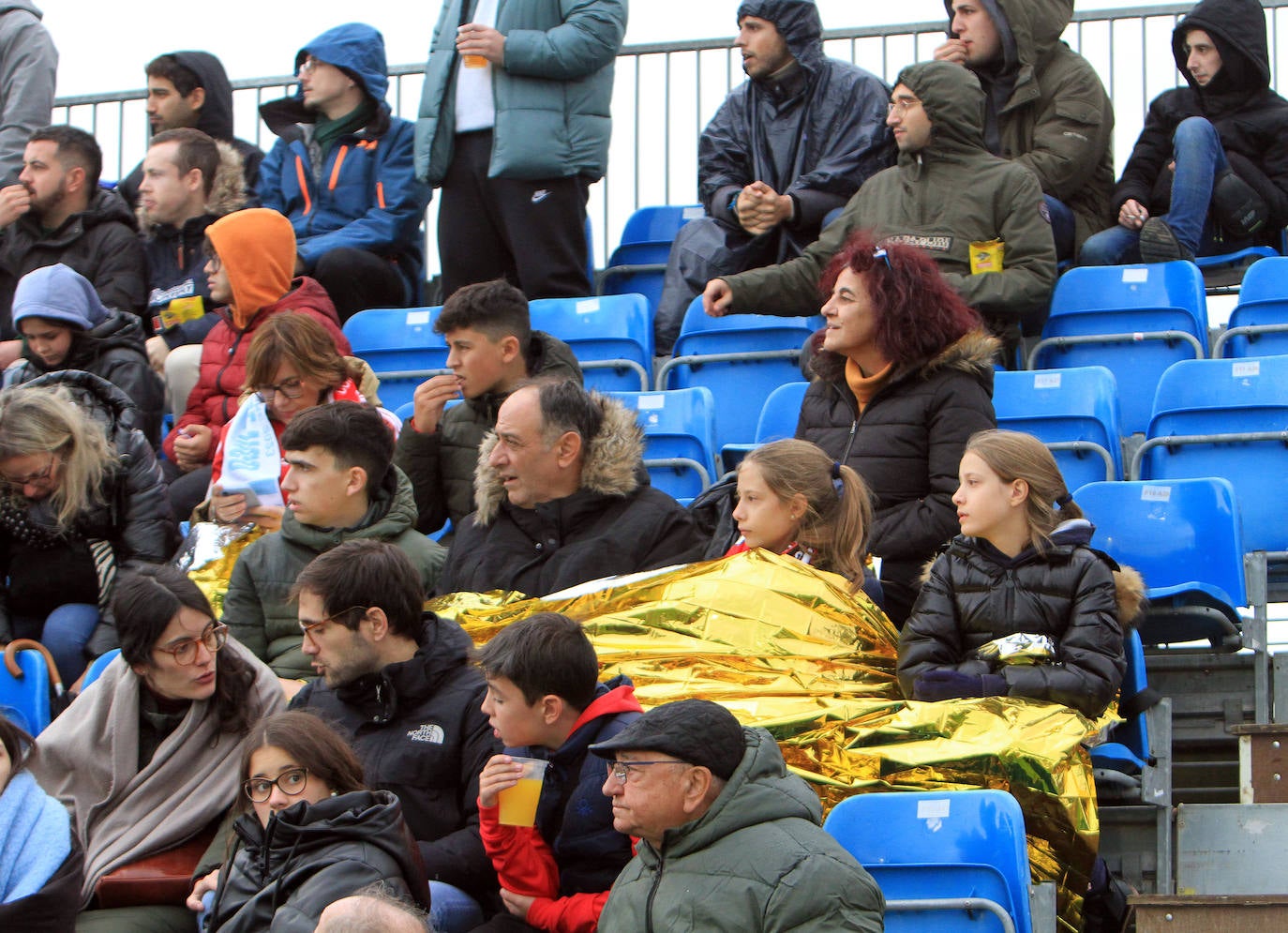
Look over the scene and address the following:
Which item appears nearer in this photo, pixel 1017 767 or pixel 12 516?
pixel 1017 767

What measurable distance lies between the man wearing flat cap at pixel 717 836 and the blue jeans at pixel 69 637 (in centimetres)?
235

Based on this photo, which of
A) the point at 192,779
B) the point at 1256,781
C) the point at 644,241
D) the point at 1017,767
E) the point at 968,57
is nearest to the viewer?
the point at 1017,767

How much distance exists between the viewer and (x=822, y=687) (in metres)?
4.31

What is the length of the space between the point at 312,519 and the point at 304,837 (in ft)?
5.39

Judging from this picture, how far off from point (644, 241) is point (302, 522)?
3.85m

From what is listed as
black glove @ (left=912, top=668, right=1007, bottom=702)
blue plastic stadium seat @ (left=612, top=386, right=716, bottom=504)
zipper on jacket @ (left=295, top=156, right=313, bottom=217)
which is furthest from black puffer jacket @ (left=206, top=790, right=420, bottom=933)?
zipper on jacket @ (left=295, top=156, right=313, bottom=217)

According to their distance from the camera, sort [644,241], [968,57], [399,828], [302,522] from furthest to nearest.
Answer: [644,241] → [968,57] → [302,522] → [399,828]

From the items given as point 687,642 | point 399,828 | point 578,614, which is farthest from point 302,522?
point 399,828

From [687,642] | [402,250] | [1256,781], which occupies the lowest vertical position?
[1256,781]

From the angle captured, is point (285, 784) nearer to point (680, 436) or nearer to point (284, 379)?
point (284, 379)

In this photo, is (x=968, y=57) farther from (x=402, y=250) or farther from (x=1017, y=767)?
(x=1017, y=767)

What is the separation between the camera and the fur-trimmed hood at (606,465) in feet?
16.5

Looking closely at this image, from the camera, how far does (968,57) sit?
7.34 meters

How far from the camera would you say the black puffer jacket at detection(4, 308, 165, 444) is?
6180 mm
